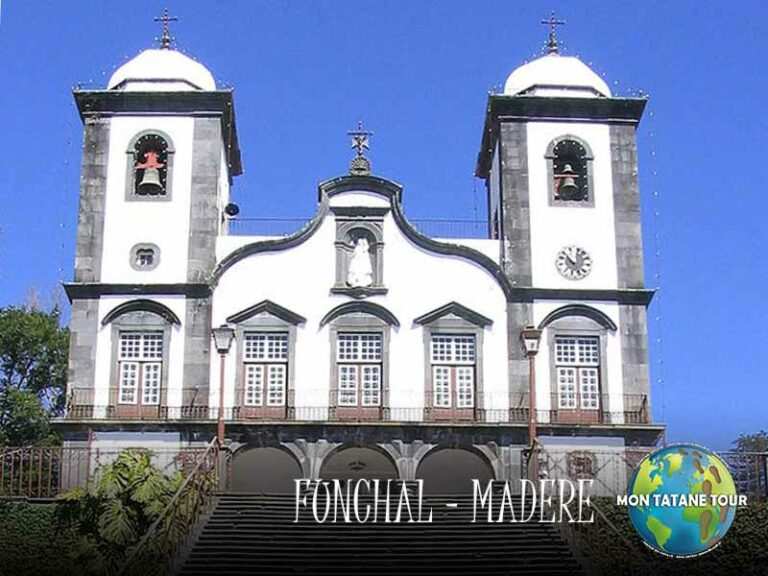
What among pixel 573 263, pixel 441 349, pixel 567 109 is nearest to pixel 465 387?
pixel 441 349

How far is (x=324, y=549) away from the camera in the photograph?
24984 millimetres

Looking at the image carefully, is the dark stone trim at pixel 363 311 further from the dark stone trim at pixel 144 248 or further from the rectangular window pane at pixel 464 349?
the dark stone trim at pixel 144 248

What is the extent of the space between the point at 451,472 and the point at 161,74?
1170 centimetres

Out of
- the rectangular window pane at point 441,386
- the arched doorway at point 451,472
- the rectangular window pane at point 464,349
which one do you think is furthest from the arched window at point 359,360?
the arched doorway at point 451,472

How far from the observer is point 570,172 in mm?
34094

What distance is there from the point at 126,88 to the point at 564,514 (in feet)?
49.9

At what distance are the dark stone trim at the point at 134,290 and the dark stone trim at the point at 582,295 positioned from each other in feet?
23.5

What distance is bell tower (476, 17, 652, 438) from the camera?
106ft

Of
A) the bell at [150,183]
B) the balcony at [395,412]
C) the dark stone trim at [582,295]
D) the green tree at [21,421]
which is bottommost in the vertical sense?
the balcony at [395,412]

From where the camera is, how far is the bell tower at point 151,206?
3206 cm

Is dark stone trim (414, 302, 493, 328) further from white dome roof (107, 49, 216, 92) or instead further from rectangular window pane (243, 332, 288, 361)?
white dome roof (107, 49, 216, 92)

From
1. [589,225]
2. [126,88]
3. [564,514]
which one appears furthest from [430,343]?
[126,88]

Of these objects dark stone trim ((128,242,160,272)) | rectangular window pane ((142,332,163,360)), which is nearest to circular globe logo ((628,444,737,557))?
rectangular window pane ((142,332,163,360))

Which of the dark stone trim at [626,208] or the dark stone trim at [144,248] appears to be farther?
the dark stone trim at [626,208]
